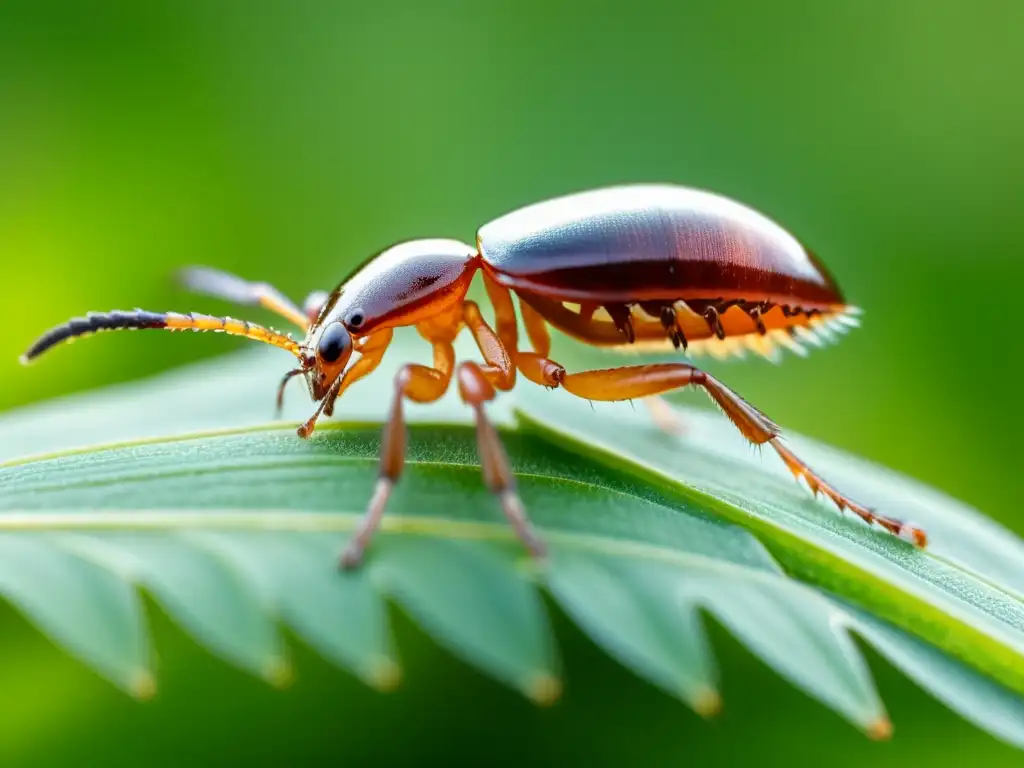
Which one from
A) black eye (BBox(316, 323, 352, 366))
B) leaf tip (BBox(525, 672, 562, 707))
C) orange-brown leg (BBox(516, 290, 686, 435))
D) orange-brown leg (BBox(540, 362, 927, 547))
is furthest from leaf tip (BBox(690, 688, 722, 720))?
black eye (BBox(316, 323, 352, 366))

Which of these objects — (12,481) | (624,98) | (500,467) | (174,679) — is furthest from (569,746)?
(624,98)

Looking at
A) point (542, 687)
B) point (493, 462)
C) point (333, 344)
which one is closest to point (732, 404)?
point (493, 462)

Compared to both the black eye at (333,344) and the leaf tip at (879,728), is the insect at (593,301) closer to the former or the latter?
the black eye at (333,344)

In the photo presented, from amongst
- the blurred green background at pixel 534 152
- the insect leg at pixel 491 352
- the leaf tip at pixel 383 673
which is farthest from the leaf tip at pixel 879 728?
the blurred green background at pixel 534 152

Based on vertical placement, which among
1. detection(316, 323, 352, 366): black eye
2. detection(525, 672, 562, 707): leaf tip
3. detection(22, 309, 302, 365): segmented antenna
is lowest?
detection(525, 672, 562, 707): leaf tip

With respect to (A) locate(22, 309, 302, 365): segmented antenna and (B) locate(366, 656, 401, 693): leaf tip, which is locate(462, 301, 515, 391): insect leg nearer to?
(A) locate(22, 309, 302, 365): segmented antenna

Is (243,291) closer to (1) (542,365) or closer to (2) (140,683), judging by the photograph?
(1) (542,365)
